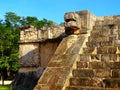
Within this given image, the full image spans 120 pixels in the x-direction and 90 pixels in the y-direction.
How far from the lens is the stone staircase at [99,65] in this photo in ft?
20.5

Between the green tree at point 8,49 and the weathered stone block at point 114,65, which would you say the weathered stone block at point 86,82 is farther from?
the green tree at point 8,49

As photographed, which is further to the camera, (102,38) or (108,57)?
(102,38)

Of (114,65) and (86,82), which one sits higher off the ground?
(114,65)

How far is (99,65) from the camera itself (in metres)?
6.67

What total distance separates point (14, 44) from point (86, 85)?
98.1 ft

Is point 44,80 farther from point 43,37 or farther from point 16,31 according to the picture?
point 16,31

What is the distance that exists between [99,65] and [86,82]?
0.57 meters

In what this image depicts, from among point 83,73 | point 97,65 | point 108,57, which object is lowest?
point 83,73

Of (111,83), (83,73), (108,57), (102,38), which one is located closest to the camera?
(111,83)

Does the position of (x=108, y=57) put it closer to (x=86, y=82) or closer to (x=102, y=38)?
(x=86, y=82)

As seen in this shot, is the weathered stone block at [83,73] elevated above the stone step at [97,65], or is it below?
below

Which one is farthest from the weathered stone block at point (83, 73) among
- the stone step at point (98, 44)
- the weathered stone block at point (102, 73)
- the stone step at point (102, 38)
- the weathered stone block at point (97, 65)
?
the stone step at point (102, 38)

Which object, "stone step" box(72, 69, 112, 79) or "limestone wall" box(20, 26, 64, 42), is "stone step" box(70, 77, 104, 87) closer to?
"stone step" box(72, 69, 112, 79)

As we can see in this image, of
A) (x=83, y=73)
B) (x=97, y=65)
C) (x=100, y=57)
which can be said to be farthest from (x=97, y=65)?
(x=83, y=73)
